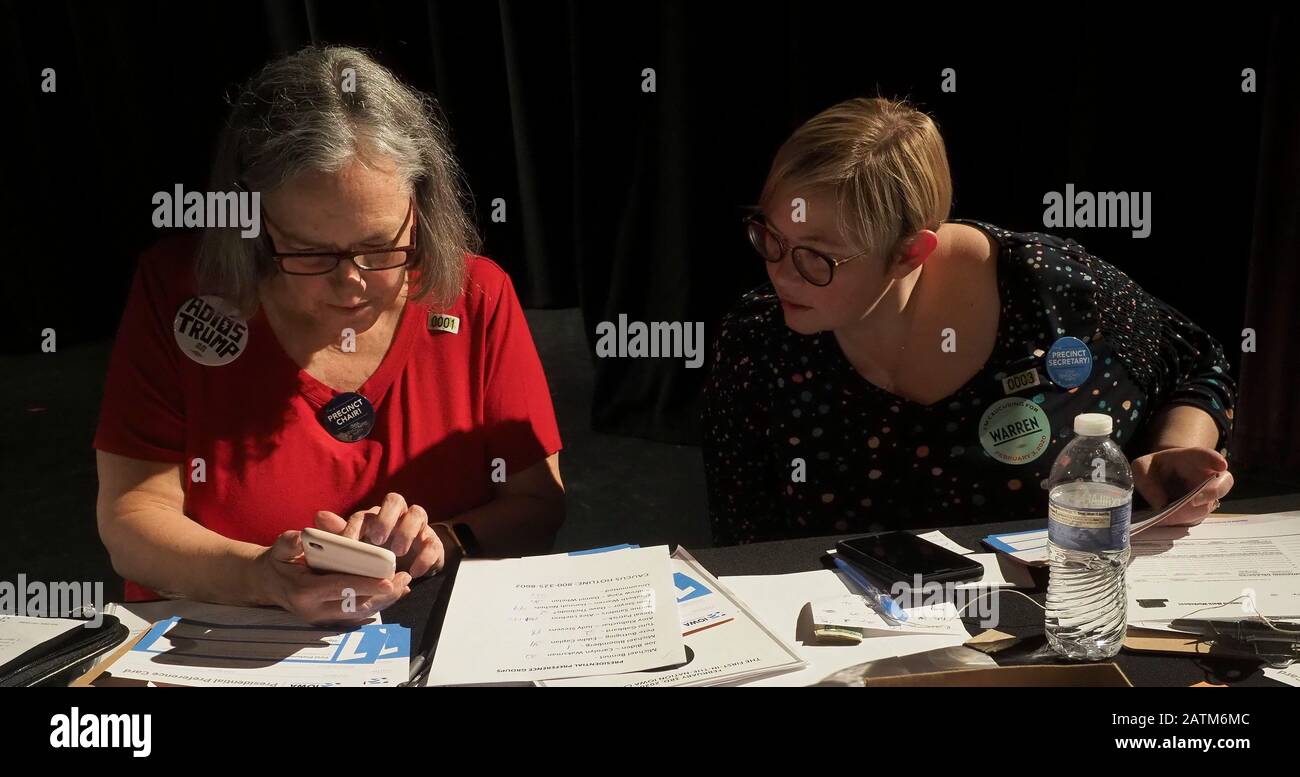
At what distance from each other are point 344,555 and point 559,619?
0.88ft

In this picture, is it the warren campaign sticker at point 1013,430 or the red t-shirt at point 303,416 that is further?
the warren campaign sticker at point 1013,430

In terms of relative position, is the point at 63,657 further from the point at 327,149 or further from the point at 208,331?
the point at 327,149

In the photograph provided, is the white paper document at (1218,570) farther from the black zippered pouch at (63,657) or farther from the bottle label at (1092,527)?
the black zippered pouch at (63,657)

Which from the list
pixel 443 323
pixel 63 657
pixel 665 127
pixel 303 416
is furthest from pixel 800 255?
pixel 665 127

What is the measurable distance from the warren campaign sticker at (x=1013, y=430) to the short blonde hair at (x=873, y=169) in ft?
1.09

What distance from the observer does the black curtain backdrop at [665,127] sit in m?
3.33

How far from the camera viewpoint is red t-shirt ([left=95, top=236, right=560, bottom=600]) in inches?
64.8

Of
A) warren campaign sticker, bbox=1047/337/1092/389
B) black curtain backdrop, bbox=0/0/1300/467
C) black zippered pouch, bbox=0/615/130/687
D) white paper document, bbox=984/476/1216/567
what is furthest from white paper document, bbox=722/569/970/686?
black curtain backdrop, bbox=0/0/1300/467

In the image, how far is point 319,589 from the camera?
130cm

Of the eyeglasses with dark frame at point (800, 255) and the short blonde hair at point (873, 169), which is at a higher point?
the short blonde hair at point (873, 169)

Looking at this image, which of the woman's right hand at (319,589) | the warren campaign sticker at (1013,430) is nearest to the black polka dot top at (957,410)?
the warren campaign sticker at (1013,430)

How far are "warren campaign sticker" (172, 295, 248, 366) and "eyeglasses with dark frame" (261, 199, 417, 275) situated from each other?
0.15m

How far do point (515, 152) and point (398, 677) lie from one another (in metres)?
3.47

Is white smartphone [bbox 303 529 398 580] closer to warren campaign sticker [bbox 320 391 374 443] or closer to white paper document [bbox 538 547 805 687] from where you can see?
white paper document [bbox 538 547 805 687]
